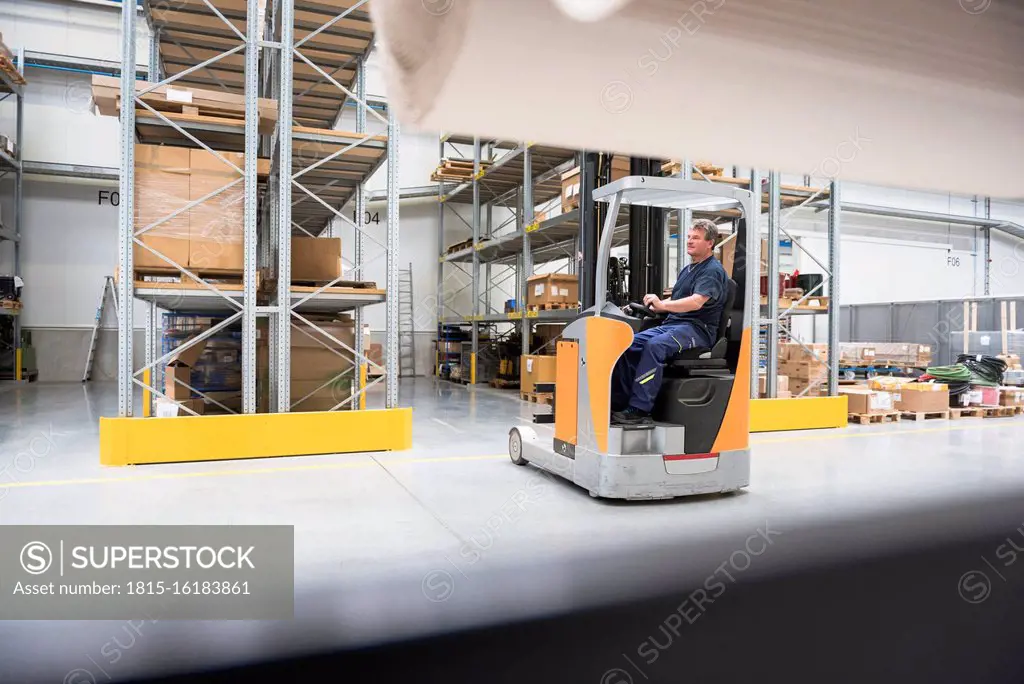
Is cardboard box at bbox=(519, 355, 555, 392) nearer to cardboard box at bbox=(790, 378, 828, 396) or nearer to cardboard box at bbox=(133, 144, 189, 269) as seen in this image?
cardboard box at bbox=(790, 378, 828, 396)

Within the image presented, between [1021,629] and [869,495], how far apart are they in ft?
7.47

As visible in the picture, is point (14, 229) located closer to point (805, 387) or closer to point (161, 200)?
point (161, 200)

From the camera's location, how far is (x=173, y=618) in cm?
261

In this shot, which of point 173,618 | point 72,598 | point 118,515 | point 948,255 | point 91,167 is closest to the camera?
point 173,618

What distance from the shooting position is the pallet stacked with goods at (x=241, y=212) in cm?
572

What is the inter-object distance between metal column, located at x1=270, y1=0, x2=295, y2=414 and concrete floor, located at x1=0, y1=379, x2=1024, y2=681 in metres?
0.79

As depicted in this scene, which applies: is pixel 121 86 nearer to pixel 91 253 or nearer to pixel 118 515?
pixel 118 515

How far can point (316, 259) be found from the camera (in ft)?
23.6

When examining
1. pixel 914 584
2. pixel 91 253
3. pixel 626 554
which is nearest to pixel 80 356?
pixel 91 253

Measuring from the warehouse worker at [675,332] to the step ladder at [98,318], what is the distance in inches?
512

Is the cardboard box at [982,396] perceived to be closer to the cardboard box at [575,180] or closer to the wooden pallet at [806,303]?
the wooden pallet at [806,303]

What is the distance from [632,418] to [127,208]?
4465 millimetres

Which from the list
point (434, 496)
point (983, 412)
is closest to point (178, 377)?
point (434, 496)

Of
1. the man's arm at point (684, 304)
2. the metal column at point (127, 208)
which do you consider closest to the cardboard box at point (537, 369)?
the man's arm at point (684, 304)
